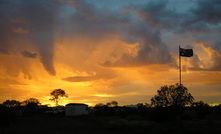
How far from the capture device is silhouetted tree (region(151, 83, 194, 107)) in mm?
35812

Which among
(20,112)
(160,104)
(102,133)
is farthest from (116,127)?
(20,112)

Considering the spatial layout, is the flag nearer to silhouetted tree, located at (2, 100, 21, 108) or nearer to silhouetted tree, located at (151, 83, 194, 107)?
silhouetted tree, located at (151, 83, 194, 107)

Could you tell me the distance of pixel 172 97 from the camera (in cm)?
3747

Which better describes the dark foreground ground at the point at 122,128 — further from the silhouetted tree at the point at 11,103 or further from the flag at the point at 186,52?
the silhouetted tree at the point at 11,103

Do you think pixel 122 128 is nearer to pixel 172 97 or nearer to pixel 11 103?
pixel 172 97

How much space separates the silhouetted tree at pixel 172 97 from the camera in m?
35.8

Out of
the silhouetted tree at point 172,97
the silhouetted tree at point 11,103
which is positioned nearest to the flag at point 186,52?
the silhouetted tree at point 172,97

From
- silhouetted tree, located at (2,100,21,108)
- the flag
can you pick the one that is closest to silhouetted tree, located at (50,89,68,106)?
silhouetted tree, located at (2,100,21,108)

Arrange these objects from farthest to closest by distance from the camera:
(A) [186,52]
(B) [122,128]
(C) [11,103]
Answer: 1. (C) [11,103]
2. (A) [186,52]
3. (B) [122,128]

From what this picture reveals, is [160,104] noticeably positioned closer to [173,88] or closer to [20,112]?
[173,88]

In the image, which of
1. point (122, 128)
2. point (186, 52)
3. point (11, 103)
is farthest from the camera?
point (11, 103)

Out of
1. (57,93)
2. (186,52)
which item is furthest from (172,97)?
(57,93)

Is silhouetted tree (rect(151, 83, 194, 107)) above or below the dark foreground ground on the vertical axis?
above

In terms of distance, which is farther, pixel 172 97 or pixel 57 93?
pixel 57 93
